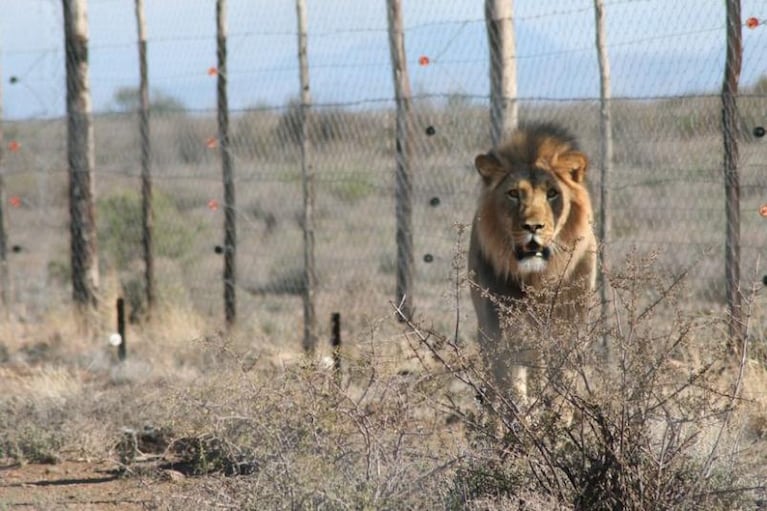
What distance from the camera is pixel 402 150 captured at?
11531 mm

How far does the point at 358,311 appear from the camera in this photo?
1236 centimetres

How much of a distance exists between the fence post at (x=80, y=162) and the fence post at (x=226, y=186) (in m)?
1.74

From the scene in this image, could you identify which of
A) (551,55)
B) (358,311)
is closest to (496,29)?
(551,55)

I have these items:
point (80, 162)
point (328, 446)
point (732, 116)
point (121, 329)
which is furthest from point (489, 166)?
point (80, 162)

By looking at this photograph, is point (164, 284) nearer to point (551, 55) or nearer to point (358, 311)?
point (358, 311)

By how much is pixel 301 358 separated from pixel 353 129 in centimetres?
632

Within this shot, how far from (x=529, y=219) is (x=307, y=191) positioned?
502 centimetres

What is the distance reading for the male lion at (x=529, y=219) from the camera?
729 cm

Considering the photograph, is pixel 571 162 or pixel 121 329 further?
pixel 121 329

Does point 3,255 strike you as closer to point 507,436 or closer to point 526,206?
point 526,206

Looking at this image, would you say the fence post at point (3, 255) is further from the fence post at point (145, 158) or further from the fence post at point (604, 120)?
the fence post at point (604, 120)

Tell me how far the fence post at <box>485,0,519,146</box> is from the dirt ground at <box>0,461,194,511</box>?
453 cm

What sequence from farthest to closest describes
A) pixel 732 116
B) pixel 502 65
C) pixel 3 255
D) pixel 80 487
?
pixel 3 255 → pixel 502 65 → pixel 732 116 → pixel 80 487

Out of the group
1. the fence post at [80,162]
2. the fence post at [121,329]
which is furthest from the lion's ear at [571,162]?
the fence post at [80,162]
